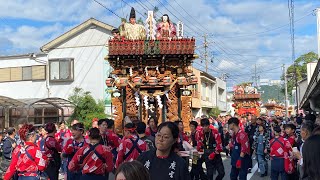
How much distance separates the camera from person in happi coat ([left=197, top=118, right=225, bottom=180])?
412 inches

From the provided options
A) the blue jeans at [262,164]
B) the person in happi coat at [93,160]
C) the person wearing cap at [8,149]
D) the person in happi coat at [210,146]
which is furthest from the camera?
the blue jeans at [262,164]

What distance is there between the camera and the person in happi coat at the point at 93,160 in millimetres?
7059

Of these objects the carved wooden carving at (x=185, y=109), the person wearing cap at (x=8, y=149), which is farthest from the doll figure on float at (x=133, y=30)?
the person wearing cap at (x=8, y=149)

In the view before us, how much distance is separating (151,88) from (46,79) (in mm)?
16372

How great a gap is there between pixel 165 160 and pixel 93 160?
2.88 m

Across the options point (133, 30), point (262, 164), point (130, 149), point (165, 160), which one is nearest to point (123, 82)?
point (133, 30)

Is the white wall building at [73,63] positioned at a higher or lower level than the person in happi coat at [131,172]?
higher

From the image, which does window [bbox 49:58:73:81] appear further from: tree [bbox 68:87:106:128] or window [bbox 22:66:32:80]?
tree [bbox 68:87:106:128]

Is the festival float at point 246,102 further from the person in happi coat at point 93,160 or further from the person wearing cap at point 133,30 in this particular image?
the person in happi coat at point 93,160

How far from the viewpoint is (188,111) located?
53.8 ft

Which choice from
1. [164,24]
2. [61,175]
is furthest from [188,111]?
[61,175]

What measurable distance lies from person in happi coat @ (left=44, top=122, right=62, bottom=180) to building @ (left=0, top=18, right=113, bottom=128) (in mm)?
20081

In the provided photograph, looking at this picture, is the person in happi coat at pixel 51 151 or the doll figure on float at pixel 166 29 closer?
the person in happi coat at pixel 51 151

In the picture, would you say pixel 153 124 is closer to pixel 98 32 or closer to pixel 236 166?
pixel 236 166
